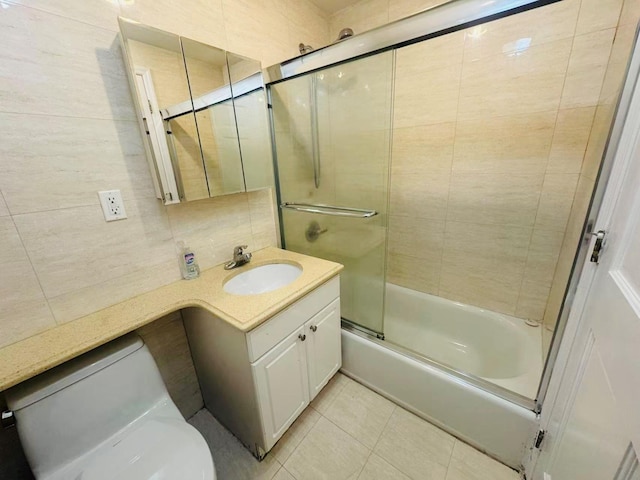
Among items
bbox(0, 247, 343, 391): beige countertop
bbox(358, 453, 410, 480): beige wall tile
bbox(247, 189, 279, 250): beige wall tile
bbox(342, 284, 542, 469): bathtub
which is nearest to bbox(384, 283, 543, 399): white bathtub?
bbox(342, 284, 542, 469): bathtub

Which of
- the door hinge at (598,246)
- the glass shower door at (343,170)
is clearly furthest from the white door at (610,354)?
the glass shower door at (343,170)

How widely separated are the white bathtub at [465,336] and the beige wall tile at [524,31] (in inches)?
63.6

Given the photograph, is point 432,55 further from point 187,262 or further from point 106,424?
point 106,424

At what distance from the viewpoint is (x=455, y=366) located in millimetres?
1619

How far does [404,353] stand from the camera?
138 centimetres

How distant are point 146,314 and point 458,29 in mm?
1602

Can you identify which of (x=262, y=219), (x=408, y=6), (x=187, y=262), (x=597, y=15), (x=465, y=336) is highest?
(x=408, y=6)

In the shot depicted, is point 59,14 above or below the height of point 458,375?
above

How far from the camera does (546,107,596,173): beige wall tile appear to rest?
125cm

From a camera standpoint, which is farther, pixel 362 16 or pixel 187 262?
pixel 362 16

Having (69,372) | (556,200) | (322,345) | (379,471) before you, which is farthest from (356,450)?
(556,200)

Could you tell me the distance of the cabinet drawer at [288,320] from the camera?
0.96 metres

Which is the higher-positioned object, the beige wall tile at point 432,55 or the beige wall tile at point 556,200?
the beige wall tile at point 432,55

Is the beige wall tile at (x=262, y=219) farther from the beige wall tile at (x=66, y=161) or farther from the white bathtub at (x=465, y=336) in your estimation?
the white bathtub at (x=465, y=336)
